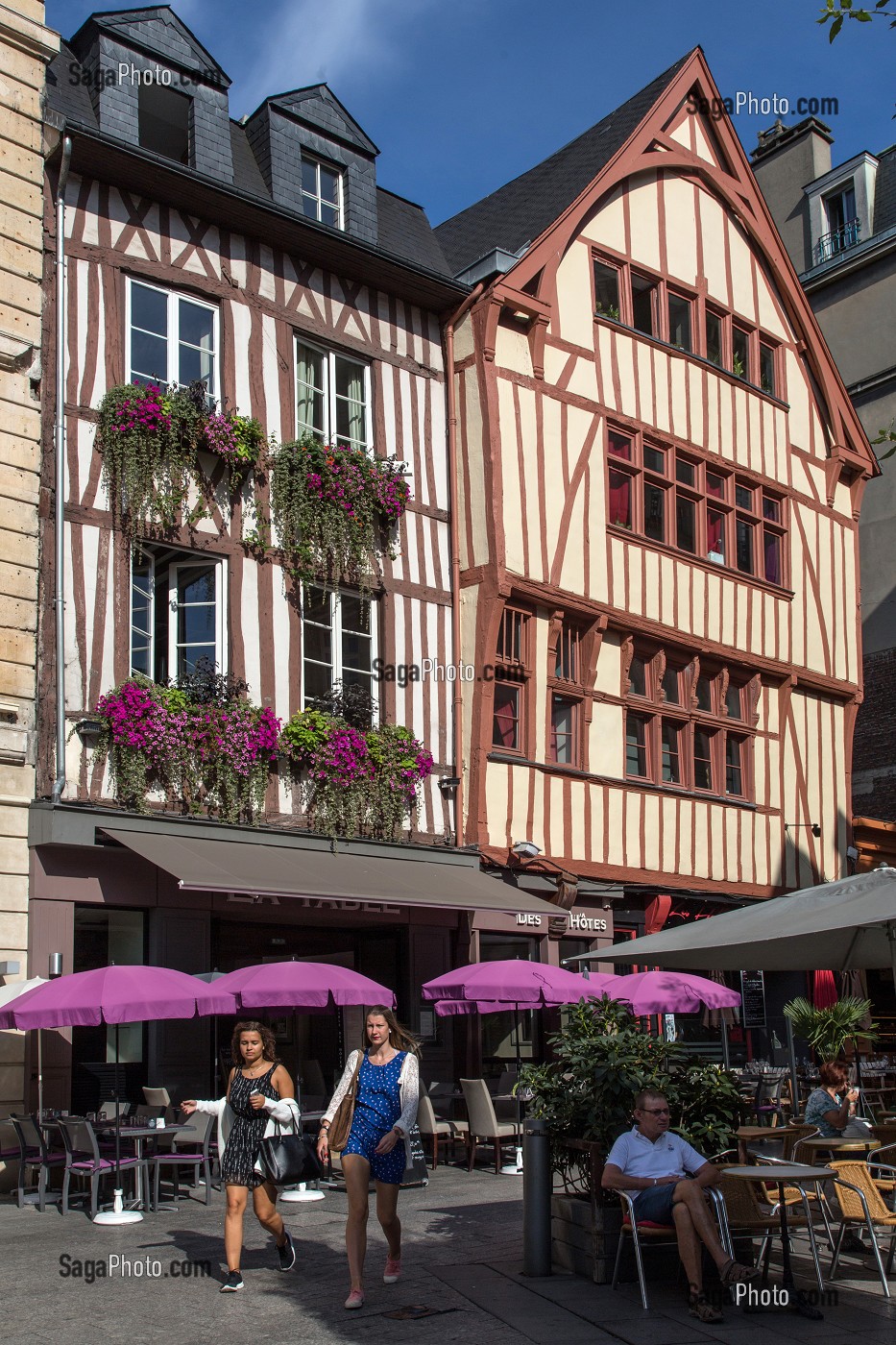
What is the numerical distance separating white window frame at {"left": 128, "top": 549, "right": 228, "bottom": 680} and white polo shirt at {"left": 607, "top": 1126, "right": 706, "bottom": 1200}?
23.4 feet

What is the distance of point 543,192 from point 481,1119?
39.7 ft

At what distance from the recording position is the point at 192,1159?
10438 millimetres

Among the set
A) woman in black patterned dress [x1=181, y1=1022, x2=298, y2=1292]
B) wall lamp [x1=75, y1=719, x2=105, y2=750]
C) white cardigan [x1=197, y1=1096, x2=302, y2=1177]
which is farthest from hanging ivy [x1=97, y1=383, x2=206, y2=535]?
white cardigan [x1=197, y1=1096, x2=302, y2=1177]

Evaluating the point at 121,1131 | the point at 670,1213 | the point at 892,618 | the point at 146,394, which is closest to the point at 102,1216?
the point at 121,1131

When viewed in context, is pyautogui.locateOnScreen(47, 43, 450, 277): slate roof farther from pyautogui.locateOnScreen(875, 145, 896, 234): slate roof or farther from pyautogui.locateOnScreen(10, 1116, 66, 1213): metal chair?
pyautogui.locateOnScreen(875, 145, 896, 234): slate roof

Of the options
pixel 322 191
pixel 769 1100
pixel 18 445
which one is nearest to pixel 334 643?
pixel 18 445

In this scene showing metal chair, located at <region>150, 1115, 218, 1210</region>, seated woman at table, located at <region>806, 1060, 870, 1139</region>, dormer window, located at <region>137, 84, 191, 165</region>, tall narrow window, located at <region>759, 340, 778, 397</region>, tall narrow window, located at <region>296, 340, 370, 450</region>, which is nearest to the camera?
seated woman at table, located at <region>806, 1060, 870, 1139</region>

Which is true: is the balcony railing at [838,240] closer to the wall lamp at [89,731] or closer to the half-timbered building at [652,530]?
the half-timbered building at [652,530]

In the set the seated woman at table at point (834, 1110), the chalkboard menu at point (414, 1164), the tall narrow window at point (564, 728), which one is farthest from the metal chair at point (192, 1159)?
the tall narrow window at point (564, 728)

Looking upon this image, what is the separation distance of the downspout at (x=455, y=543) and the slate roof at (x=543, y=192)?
174 centimetres

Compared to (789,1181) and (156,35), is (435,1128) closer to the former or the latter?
(789,1181)

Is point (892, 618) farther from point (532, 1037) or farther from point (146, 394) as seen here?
point (146, 394)

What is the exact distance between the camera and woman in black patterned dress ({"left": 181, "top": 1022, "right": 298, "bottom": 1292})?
704 cm

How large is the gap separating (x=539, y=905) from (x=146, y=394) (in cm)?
605
